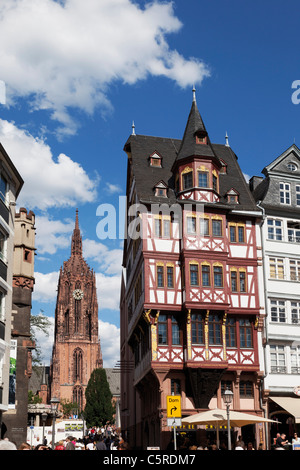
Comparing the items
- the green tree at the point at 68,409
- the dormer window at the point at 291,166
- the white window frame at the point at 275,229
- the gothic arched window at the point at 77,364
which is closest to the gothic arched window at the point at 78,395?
the gothic arched window at the point at 77,364

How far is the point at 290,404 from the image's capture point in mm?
35594

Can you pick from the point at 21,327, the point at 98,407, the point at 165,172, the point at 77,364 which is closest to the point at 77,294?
the point at 77,364

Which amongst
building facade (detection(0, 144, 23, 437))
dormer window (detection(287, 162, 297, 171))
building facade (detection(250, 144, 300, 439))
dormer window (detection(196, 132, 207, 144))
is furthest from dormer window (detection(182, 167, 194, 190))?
building facade (detection(0, 144, 23, 437))

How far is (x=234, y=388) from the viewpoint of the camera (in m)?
35.7

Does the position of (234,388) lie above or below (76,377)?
below

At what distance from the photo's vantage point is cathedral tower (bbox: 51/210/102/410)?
500 feet

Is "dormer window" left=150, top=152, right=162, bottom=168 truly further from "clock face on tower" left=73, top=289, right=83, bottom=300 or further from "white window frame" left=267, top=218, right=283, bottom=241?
"clock face on tower" left=73, top=289, right=83, bottom=300

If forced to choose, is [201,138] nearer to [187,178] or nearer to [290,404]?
[187,178]

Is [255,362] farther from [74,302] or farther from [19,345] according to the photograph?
[74,302]

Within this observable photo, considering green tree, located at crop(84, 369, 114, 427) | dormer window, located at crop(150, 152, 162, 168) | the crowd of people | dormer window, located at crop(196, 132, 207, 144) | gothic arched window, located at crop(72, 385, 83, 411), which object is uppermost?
dormer window, located at crop(196, 132, 207, 144)

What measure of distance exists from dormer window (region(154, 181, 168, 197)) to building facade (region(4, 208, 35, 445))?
9.80 meters

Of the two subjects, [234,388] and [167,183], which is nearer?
[234,388]
